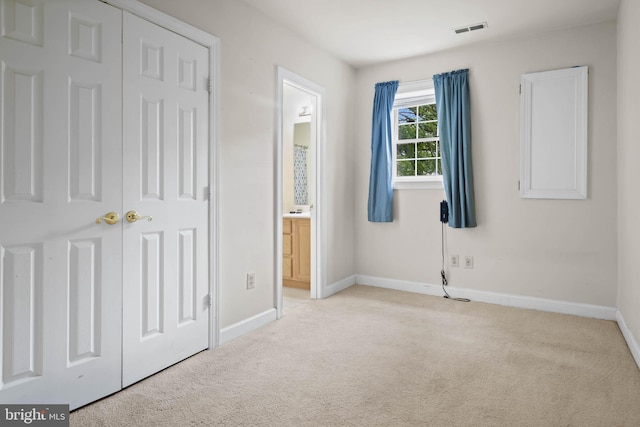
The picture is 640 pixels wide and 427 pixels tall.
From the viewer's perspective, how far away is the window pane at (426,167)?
429 cm

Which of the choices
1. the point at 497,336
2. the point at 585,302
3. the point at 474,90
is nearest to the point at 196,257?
the point at 497,336

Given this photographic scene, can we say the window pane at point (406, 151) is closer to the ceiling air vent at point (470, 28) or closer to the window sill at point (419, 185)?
the window sill at point (419, 185)

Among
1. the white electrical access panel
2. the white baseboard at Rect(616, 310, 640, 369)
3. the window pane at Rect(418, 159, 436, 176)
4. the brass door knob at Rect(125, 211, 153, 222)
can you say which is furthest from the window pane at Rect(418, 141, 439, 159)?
the brass door knob at Rect(125, 211, 153, 222)

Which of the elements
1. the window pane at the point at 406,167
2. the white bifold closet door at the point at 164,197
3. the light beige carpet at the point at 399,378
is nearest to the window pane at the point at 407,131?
the window pane at the point at 406,167

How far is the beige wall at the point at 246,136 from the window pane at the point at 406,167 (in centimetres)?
155

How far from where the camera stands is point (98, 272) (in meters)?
2.05

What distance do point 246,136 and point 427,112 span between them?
2.28m

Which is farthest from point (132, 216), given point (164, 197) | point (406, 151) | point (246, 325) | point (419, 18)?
point (406, 151)

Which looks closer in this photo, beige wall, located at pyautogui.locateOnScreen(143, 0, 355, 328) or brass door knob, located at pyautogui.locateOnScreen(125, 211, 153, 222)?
brass door knob, located at pyautogui.locateOnScreen(125, 211, 153, 222)

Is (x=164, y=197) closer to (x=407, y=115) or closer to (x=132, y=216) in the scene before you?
(x=132, y=216)

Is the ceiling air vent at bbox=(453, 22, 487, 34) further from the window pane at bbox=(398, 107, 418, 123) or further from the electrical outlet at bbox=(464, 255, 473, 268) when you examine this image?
the electrical outlet at bbox=(464, 255, 473, 268)

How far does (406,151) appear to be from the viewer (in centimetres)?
445

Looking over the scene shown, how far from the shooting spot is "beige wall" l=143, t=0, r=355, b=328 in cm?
282

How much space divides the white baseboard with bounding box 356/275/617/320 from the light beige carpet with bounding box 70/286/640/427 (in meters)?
0.14
